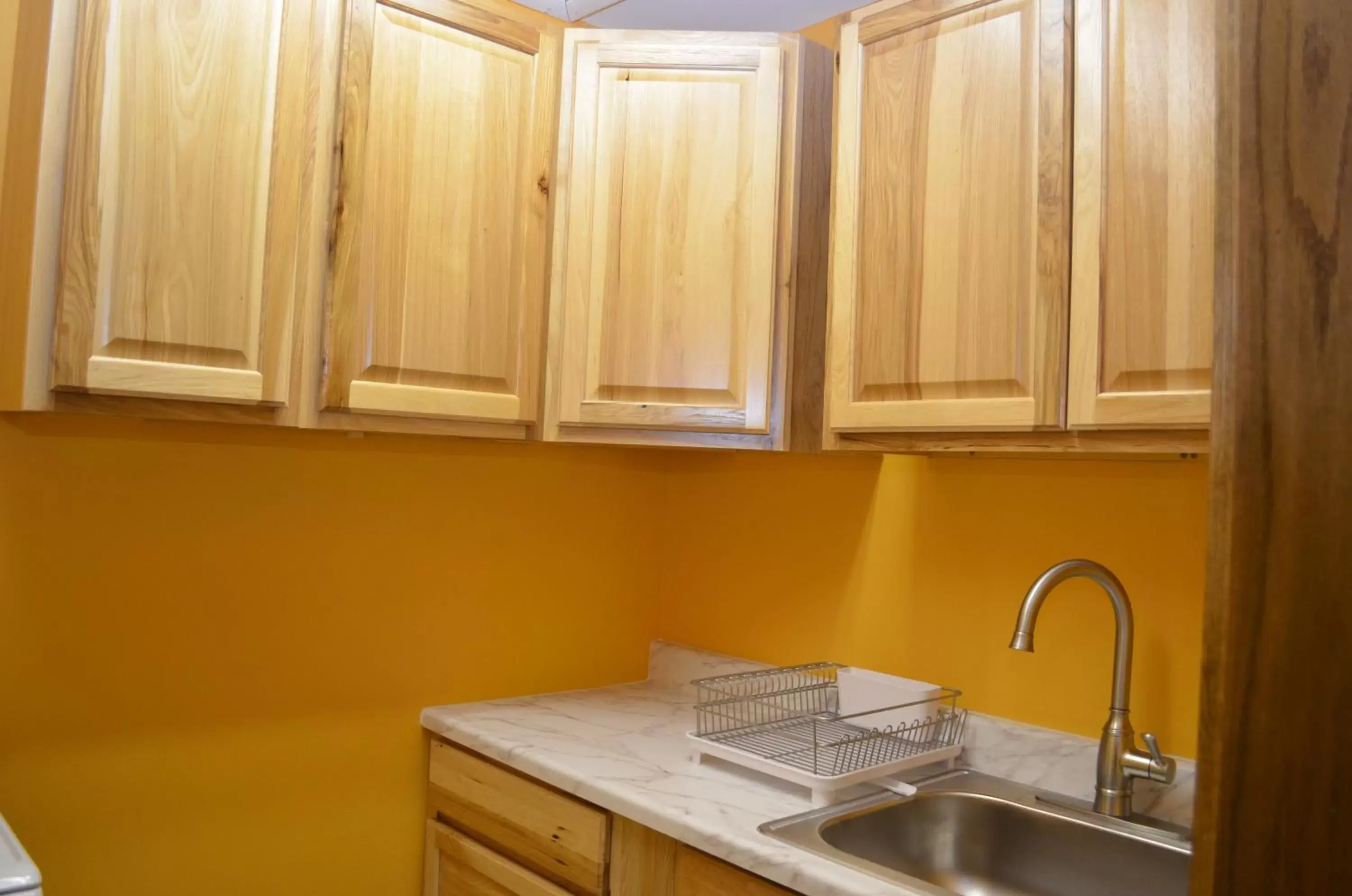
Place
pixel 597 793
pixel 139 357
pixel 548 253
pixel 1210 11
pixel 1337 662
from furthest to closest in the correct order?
pixel 548 253 < pixel 597 793 < pixel 139 357 < pixel 1210 11 < pixel 1337 662

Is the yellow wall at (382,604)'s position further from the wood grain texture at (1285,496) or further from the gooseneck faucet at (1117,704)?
the wood grain texture at (1285,496)

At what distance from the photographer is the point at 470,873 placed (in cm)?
189

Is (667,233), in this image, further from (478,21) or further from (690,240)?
(478,21)

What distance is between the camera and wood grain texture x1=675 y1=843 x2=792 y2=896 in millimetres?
1345

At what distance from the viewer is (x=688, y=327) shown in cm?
179

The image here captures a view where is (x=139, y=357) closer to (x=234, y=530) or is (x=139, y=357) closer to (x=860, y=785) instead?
(x=234, y=530)

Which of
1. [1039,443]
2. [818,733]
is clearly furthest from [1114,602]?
[818,733]

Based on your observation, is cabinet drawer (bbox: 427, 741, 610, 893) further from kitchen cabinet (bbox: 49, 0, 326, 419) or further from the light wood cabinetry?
kitchen cabinet (bbox: 49, 0, 326, 419)

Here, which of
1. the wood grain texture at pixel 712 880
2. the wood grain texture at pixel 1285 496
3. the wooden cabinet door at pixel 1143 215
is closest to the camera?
the wood grain texture at pixel 1285 496

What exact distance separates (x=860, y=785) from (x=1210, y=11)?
1.22 meters

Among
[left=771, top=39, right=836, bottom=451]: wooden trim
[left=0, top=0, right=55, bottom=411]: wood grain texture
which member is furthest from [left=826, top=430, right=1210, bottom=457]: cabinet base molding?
[left=0, top=0, right=55, bottom=411]: wood grain texture

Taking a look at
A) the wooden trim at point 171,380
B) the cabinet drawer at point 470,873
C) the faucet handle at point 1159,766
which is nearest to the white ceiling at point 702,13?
the wooden trim at point 171,380

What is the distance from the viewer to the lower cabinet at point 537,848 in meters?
1.47

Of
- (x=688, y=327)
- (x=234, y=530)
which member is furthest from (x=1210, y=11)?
(x=234, y=530)
